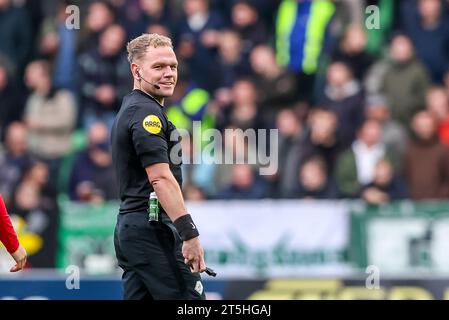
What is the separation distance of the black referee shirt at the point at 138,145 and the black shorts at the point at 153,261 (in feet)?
0.50

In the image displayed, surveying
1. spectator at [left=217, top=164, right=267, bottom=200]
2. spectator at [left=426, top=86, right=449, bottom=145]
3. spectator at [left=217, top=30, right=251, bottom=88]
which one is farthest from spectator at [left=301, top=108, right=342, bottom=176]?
spectator at [left=217, top=30, right=251, bottom=88]

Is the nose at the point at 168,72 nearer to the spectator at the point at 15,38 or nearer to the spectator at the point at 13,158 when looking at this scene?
the spectator at the point at 13,158

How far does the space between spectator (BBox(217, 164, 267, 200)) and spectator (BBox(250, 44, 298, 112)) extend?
129cm

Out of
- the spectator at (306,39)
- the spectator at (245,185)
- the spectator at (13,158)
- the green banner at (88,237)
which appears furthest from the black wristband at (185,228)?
the spectator at (306,39)

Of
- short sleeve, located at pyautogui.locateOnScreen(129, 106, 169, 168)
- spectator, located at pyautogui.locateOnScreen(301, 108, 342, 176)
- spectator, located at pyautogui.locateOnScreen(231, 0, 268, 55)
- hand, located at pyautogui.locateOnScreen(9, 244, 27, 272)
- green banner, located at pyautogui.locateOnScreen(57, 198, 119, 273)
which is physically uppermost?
spectator, located at pyautogui.locateOnScreen(231, 0, 268, 55)

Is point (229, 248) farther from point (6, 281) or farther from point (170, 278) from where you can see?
point (170, 278)

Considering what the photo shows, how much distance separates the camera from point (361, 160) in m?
14.8

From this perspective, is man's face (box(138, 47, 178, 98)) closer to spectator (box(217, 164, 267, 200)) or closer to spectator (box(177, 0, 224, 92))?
spectator (box(217, 164, 267, 200))

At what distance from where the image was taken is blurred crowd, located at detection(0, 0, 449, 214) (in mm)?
14781

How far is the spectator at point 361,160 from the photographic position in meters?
14.6

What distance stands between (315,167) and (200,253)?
7.04m

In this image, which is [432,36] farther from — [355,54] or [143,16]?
[143,16]

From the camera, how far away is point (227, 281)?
13.9 metres

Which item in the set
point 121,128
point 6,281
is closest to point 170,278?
point 121,128
